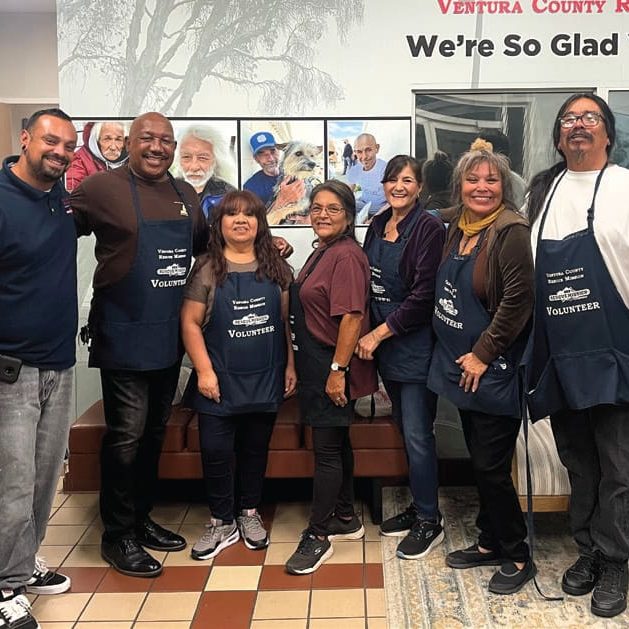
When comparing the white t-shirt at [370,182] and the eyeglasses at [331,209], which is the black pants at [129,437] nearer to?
the eyeglasses at [331,209]

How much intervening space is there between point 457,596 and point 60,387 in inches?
62.4

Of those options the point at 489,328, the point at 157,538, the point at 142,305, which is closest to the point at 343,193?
the point at 489,328

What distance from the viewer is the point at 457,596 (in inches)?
107

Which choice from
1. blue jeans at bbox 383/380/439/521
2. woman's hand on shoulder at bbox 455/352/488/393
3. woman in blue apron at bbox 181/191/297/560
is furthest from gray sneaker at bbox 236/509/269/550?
woman's hand on shoulder at bbox 455/352/488/393

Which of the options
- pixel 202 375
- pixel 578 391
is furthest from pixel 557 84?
pixel 202 375

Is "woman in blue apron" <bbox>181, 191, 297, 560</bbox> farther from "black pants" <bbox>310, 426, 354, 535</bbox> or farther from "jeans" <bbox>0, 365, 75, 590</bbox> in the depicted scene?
"jeans" <bbox>0, 365, 75, 590</bbox>

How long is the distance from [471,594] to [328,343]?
3.42 feet

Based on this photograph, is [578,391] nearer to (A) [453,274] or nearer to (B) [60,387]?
(A) [453,274]

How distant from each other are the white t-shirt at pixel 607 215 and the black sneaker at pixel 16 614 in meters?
2.16

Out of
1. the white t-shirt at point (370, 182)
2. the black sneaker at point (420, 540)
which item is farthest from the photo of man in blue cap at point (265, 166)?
the black sneaker at point (420, 540)

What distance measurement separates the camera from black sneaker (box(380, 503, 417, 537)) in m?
3.25

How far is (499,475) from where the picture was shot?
2711 mm

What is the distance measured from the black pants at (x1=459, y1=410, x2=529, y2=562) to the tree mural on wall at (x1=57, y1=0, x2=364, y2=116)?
6.29 feet

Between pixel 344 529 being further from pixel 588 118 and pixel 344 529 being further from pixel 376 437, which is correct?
pixel 588 118
